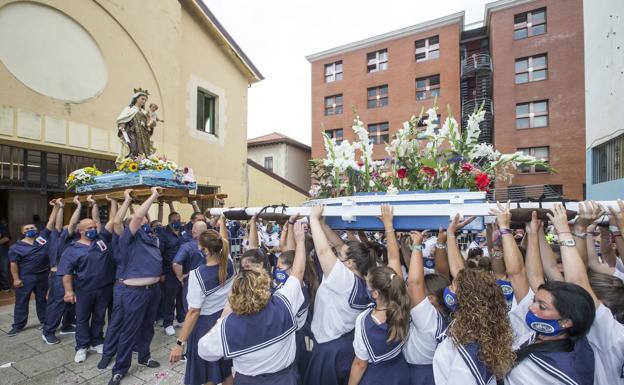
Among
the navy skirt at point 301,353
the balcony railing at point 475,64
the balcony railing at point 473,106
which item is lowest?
the navy skirt at point 301,353

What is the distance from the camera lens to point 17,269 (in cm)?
574

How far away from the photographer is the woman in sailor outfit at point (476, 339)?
1.77 m

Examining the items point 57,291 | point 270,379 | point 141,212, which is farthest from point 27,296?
point 270,379

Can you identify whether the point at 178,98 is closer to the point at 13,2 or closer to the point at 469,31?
the point at 13,2

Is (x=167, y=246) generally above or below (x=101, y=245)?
below

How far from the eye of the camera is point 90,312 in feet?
15.6

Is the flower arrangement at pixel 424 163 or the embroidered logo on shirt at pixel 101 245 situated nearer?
the flower arrangement at pixel 424 163

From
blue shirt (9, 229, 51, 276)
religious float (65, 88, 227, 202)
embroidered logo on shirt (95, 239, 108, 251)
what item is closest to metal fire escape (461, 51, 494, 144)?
religious float (65, 88, 227, 202)

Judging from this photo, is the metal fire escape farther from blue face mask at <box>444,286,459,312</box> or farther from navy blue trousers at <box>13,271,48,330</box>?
A: navy blue trousers at <box>13,271,48,330</box>

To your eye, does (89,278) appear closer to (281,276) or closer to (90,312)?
(90,312)

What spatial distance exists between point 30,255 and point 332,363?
5888 millimetres

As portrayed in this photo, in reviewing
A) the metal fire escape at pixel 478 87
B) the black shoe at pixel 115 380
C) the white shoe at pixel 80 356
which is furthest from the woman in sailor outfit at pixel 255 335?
the metal fire escape at pixel 478 87

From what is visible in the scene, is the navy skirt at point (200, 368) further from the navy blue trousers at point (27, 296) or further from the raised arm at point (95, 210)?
the navy blue trousers at point (27, 296)

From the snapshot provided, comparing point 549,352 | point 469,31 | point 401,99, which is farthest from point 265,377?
point 469,31
